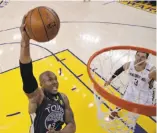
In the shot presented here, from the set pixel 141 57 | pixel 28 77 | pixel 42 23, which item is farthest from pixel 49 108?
pixel 141 57

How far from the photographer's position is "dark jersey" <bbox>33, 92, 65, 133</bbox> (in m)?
1.93

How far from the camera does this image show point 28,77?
5.12 feet

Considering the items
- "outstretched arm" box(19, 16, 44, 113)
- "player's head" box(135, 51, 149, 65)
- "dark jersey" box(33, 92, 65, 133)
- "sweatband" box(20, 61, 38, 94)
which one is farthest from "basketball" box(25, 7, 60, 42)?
"player's head" box(135, 51, 149, 65)

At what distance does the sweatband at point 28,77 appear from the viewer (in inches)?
60.3

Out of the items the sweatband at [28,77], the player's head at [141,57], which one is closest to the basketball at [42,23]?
the sweatband at [28,77]

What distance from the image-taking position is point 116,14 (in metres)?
6.89

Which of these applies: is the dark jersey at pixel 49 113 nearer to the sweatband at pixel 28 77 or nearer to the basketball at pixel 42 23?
the sweatband at pixel 28 77

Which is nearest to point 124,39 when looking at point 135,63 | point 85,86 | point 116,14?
point 116,14

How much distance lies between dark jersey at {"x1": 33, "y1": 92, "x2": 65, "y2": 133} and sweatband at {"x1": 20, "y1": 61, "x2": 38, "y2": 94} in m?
0.31

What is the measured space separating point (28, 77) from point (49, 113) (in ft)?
1.72

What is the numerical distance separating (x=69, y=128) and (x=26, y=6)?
607 cm

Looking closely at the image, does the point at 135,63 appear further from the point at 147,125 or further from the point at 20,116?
the point at 20,116

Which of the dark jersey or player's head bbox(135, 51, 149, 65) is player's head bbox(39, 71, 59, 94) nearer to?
the dark jersey

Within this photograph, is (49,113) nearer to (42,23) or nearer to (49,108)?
(49,108)
